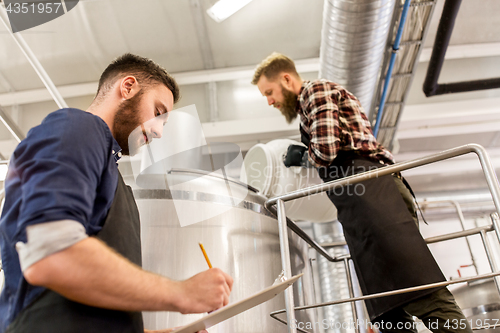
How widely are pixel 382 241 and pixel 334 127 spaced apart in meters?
0.45

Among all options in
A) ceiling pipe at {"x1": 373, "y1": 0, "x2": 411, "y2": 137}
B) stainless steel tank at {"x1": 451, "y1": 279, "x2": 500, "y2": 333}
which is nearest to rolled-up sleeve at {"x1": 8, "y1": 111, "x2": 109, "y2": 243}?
ceiling pipe at {"x1": 373, "y1": 0, "x2": 411, "y2": 137}

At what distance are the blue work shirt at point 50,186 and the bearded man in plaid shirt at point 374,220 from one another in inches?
34.3

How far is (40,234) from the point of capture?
1.56 ft

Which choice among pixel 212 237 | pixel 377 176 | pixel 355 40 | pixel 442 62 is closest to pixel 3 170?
pixel 212 237

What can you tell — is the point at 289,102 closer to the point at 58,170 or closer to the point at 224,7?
the point at 224,7

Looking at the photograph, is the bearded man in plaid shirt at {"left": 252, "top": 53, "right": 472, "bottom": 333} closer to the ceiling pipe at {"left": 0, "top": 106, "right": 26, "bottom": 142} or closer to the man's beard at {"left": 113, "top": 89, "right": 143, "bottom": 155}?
the man's beard at {"left": 113, "top": 89, "right": 143, "bottom": 155}

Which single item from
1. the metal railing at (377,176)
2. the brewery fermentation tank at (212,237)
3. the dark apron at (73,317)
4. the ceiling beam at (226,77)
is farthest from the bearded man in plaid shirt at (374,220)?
the ceiling beam at (226,77)

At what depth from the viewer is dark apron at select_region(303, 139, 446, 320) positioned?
1077mm

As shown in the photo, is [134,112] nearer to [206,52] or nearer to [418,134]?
[206,52]

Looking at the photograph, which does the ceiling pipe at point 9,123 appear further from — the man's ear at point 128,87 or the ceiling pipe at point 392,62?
the ceiling pipe at point 392,62

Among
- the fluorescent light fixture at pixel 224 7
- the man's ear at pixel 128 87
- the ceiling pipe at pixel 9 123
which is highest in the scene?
the fluorescent light fixture at pixel 224 7

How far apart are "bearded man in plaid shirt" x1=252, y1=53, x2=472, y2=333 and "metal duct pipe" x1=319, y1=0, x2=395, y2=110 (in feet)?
1.82

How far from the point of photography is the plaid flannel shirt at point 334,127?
4.48ft

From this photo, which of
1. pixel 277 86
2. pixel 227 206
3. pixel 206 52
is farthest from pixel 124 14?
pixel 227 206
